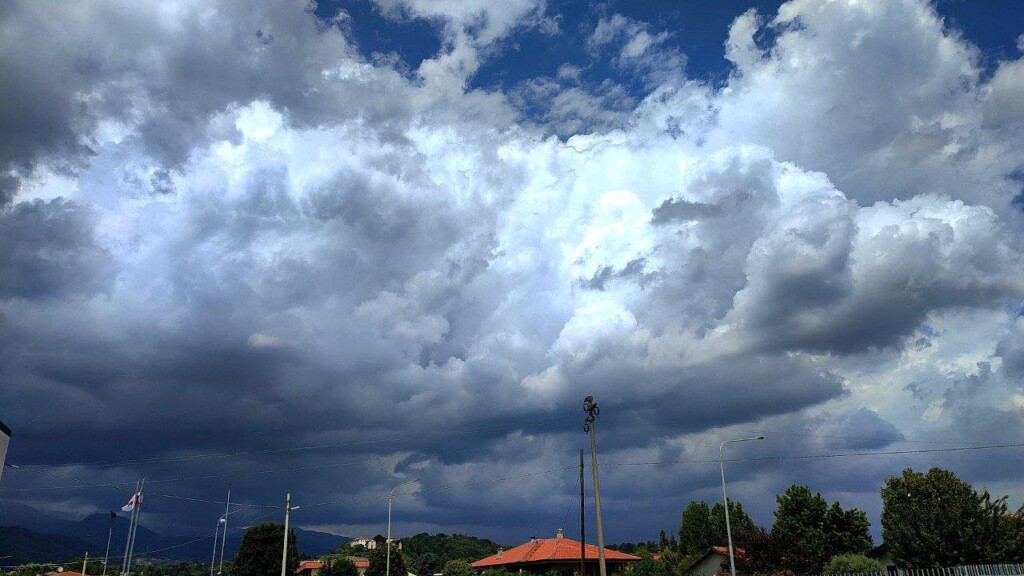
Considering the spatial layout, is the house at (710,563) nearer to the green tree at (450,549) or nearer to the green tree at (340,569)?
the green tree at (340,569)

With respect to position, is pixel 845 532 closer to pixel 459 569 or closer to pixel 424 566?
pixel 459 569

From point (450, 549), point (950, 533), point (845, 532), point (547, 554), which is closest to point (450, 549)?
point (450, 549)

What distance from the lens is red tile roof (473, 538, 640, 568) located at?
84.8m

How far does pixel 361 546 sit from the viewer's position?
630ft

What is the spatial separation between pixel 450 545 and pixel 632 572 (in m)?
137

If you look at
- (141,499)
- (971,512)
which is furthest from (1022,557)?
(141,499)

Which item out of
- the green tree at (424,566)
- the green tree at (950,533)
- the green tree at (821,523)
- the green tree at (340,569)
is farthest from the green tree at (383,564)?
the green tree at (950,533)

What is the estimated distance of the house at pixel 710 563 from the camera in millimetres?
78931

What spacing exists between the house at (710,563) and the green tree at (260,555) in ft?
165

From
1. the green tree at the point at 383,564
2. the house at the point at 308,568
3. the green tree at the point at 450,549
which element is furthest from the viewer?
the green tree at the point at 450,549

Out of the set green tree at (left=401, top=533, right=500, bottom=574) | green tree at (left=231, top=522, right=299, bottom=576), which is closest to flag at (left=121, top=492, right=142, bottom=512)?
green tree at (left=231, top=522, right=299, bottom=576)

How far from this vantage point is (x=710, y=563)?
3206 inches

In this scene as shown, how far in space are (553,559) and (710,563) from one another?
17531 mm

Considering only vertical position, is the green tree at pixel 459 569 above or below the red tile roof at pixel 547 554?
below
